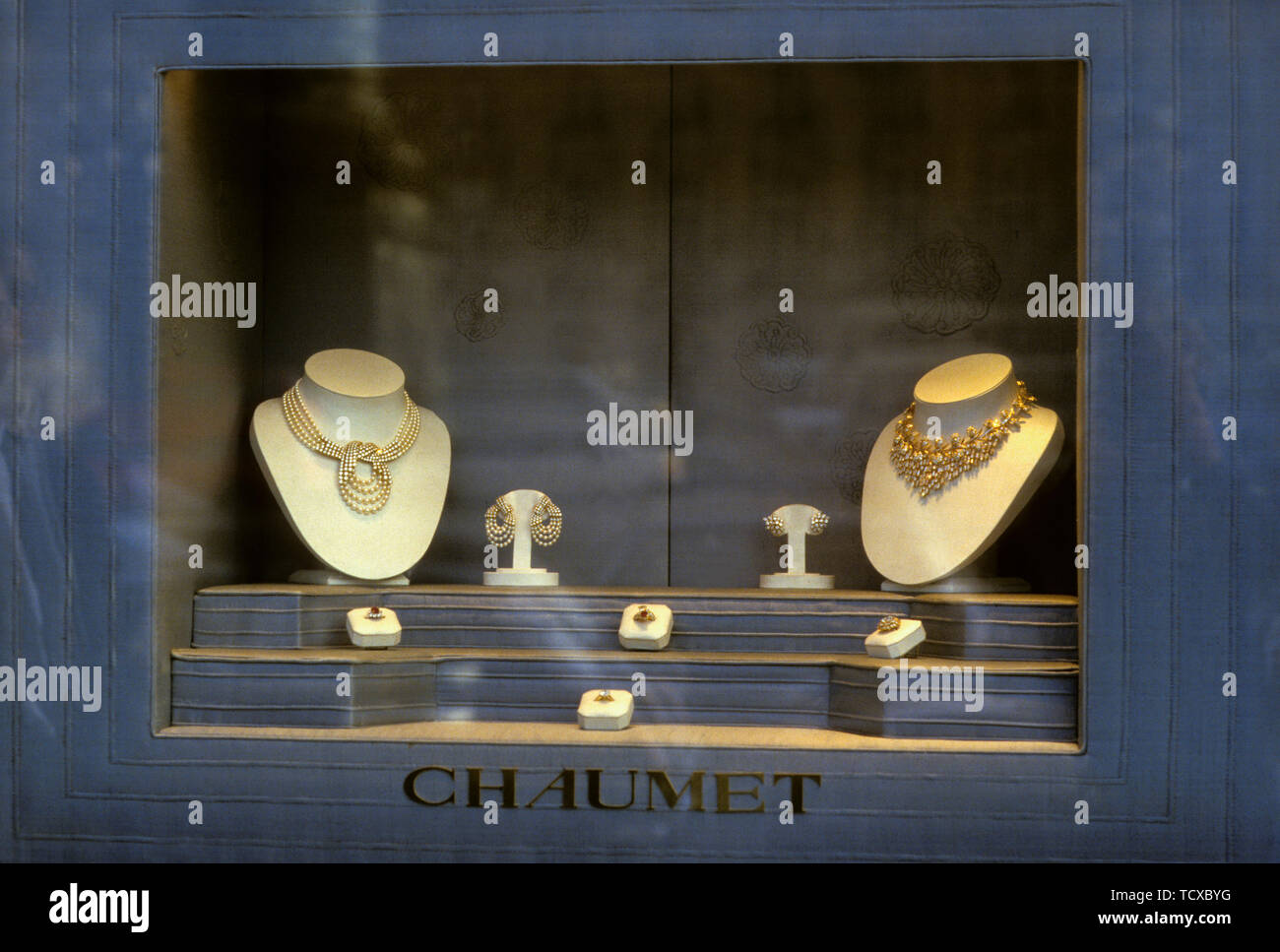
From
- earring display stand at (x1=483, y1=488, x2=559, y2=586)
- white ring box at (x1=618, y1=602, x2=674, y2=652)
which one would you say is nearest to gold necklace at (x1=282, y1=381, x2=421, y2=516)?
earring display stand at (x1=483, y1=488, x2=559, y2=586)

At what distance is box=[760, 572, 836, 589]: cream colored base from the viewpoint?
11.3 ft

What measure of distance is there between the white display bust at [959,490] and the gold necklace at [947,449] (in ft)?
0.05

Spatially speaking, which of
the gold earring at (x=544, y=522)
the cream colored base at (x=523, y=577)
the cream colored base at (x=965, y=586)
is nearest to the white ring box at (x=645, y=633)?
the cream colored base at (x=523, y=577)

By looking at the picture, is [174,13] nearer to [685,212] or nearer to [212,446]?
[212,446]

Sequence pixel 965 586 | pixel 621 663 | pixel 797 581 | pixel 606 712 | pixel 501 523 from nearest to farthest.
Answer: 1. pixel 606 712
2. pixel 621 663
3. pixel 965 586
4. pixel 797 581
5. pixel 501 523

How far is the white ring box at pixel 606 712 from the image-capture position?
3000 mm

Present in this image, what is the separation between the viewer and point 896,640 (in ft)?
10.1

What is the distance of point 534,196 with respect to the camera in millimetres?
3850

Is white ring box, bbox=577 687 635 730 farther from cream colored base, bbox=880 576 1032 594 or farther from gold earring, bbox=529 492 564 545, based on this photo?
cream colored base, bbox=880 576 1032 594

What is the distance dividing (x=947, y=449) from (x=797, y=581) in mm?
464

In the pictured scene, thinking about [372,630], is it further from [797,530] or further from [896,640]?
[896,640]

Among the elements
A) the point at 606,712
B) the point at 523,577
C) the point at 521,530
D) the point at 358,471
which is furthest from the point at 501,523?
Result: the point at 606,712

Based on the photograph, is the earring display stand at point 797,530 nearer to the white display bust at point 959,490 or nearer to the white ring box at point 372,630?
the white display bust at point 959,490

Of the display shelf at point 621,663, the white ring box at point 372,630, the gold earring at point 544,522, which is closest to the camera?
the display shelf at point 621,663
